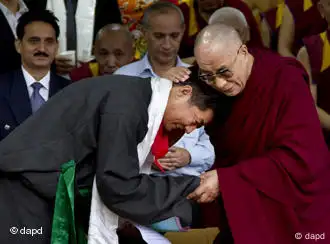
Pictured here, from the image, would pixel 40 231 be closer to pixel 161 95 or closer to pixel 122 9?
pixel 161 95

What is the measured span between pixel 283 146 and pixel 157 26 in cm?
150

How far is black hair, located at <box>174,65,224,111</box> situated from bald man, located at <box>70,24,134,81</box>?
1478mm

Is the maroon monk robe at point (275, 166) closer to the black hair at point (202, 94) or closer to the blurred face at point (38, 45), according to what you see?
the black hair at point (202, 94)

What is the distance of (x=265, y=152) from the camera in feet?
10.0

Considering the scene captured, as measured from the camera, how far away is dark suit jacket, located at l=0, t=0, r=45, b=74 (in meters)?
4.38

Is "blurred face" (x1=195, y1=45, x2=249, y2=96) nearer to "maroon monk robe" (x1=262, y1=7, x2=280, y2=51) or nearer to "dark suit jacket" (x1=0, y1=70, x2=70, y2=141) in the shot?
"dark suit jacket" (x1=0, y1=70, x2=70, y2=141)

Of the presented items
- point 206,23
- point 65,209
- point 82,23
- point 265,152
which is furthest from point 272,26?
point 65,209

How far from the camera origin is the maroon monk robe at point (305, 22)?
17.1ft

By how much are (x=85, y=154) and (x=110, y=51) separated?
6.05 ft

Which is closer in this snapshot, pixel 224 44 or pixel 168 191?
pixel 168 191

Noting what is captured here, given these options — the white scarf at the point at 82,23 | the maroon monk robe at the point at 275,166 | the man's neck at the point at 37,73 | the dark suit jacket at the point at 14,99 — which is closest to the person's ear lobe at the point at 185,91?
the maroon monk robe at the point at 275,166

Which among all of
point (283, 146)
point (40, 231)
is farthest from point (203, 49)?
point (40, 231)

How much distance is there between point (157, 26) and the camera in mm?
4297

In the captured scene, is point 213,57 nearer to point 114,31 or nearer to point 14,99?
point 14,99
